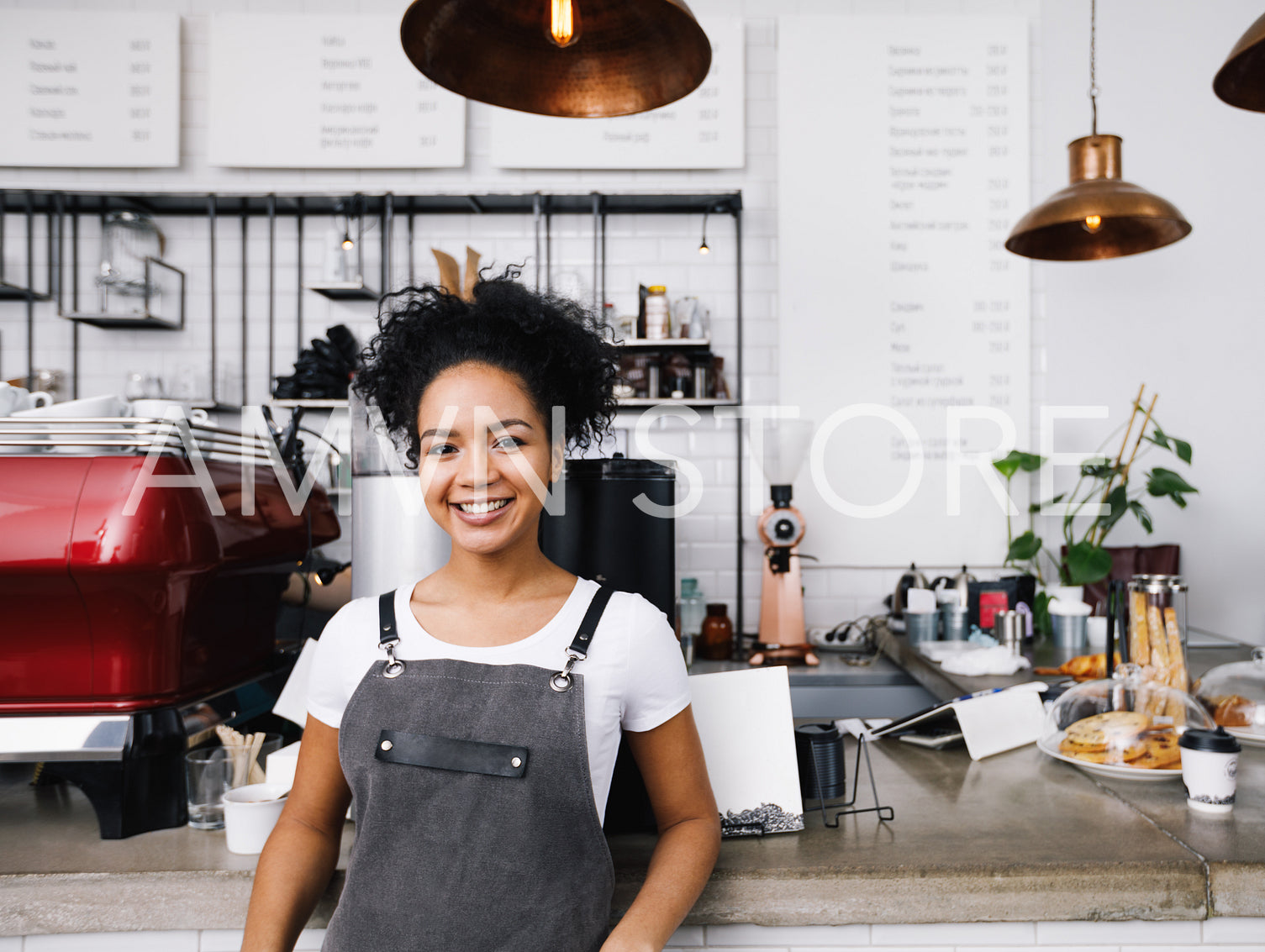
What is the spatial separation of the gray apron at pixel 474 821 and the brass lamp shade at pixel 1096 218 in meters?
1.89

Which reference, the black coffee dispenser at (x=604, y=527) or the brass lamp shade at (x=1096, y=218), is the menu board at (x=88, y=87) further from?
the brass lamp shade at (x=1096, y=218)

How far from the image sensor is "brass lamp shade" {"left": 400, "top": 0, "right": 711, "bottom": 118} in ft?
4.14

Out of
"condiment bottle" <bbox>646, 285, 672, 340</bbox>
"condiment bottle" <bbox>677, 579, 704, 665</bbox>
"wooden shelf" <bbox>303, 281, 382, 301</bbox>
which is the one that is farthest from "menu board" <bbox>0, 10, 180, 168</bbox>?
"condiment bottle" <bbox>677, 579, 704, 665</bbox>

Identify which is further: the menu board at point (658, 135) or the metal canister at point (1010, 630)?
the menu board at point (658, 135)

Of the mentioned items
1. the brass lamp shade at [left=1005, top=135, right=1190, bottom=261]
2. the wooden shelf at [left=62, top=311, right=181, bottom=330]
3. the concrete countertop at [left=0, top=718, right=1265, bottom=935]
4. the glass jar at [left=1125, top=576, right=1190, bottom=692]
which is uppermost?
the brass lamp shade at [left=1005, top=135, right=1190, bottom=261]

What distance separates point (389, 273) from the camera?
3.44 m

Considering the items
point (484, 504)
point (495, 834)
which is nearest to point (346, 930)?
point (495, 834)

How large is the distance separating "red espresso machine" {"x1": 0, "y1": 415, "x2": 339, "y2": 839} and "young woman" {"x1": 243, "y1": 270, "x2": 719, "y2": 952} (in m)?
0.34

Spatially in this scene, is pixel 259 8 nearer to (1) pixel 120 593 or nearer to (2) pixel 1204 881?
(1) pixel 120 593

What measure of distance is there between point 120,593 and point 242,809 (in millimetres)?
360

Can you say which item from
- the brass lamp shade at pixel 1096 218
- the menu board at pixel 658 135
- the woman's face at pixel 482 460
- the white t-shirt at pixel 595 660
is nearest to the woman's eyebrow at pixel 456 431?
the woman's face at pixel 482 460

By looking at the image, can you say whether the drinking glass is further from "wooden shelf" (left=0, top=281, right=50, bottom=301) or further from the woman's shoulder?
"wooden shelf" (left=0, top=281, right=50, bottom=301)

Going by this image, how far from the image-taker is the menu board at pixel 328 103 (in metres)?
3.39

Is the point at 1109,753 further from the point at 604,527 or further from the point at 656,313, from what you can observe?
the point at 656,313
